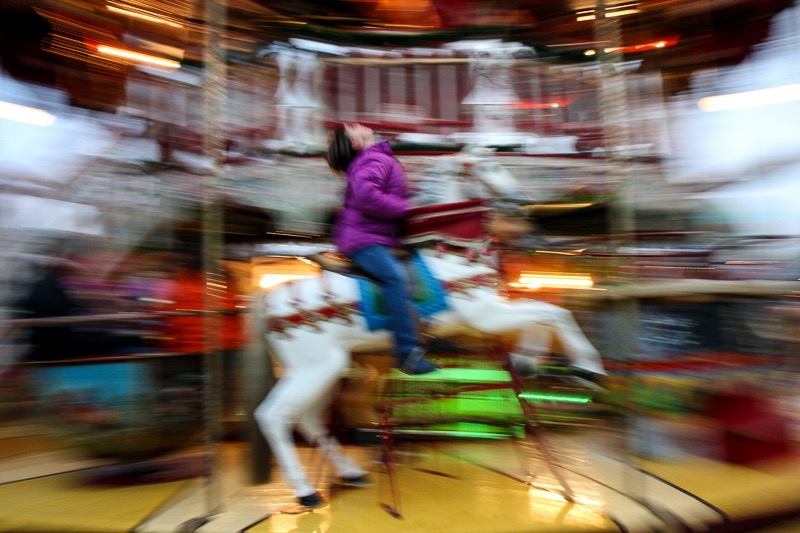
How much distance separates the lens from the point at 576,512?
247 centimetres

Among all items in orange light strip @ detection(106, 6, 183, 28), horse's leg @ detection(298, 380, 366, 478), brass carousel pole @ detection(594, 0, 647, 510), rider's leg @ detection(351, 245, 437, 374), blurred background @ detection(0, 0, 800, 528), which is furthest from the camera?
orange light strip @ detection(106, 6, 183, 28)

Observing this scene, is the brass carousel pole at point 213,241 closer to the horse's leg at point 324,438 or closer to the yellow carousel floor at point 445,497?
the yellow carousel floor at point 445,497

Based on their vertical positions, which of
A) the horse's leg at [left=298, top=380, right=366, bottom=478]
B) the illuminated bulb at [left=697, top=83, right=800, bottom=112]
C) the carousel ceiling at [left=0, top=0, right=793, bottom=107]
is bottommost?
the horse's leg at [left=298, top=380, right=366, bottom=478]

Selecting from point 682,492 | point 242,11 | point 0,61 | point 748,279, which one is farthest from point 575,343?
point 0,61

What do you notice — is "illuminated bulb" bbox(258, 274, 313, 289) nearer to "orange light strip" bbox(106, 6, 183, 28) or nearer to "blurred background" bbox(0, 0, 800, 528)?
"blurred background" bbox(0, 0, 800, 528)

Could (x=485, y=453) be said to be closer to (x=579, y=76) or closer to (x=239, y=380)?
(x=239, y=380)

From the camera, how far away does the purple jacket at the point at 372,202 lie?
262 cm

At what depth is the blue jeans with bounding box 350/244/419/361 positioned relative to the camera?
8.34 feet

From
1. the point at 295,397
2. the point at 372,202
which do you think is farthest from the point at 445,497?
the point at 372,202

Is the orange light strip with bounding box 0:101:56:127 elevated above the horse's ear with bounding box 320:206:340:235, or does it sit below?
above

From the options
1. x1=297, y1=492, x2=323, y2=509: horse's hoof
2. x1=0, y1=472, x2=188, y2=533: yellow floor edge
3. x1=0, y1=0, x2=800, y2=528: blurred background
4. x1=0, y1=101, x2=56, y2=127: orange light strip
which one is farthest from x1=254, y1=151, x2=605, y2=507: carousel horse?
x1=0, y1=101, x2=56, y2=127: orange light strip

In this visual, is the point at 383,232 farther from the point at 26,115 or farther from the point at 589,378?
the point at 26,115

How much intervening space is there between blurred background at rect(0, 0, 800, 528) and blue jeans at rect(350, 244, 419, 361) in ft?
2.98

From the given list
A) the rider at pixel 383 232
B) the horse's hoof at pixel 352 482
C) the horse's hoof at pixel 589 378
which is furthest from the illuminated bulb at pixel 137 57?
the horse's hoof at pixel 589 378
